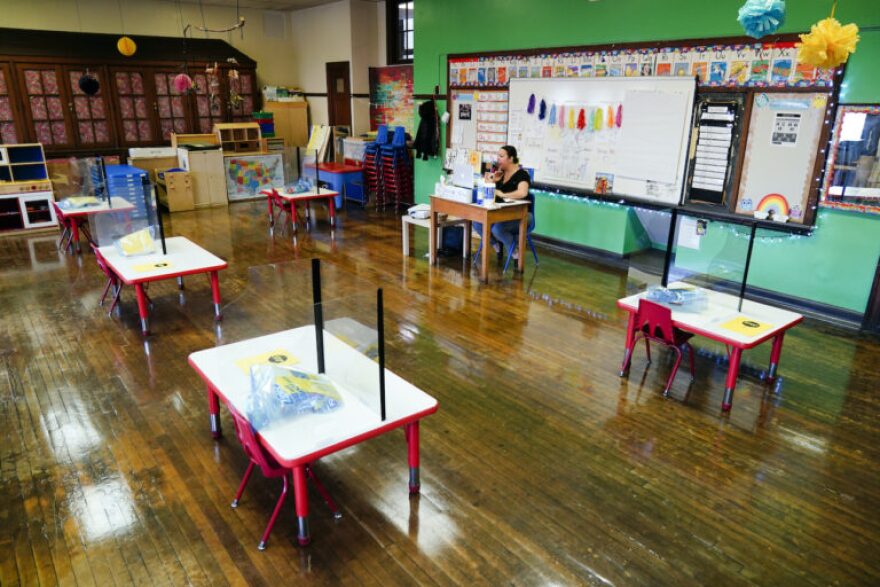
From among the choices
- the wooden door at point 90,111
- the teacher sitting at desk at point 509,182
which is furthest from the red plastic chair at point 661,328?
the wooden door at point 90,111

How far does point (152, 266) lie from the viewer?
548 centimetres

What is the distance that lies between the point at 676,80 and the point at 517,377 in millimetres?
4277

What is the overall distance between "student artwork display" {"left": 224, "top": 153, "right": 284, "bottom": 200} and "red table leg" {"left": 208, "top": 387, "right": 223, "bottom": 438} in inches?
329

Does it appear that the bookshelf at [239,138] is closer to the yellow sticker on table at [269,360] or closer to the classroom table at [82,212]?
the classroom table at [82,212]

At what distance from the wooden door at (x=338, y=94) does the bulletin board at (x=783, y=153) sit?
28.6 feet

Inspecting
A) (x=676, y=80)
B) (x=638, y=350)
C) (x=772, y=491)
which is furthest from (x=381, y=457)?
(x=676, y=80)

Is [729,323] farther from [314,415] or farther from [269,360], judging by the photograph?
[269,360]

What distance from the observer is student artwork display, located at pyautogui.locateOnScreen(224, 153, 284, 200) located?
11.5 m

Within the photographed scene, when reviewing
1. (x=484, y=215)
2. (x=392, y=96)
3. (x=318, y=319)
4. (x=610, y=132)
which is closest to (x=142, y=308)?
(x=318, y=319)

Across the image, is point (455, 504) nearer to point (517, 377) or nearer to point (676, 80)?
point (517, 377)

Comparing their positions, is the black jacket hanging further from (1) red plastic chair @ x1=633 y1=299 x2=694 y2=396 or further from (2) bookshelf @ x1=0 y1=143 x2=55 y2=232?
(1) red plastic chair @ x1=633 y1=299 x2=694 y2=396

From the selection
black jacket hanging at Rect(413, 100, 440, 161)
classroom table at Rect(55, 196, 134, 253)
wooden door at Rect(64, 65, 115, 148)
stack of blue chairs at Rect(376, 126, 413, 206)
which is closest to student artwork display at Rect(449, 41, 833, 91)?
black jacket hanging at Rect(413, 100, 440, 161)

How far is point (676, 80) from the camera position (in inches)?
270

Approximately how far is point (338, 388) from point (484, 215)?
3971mm
